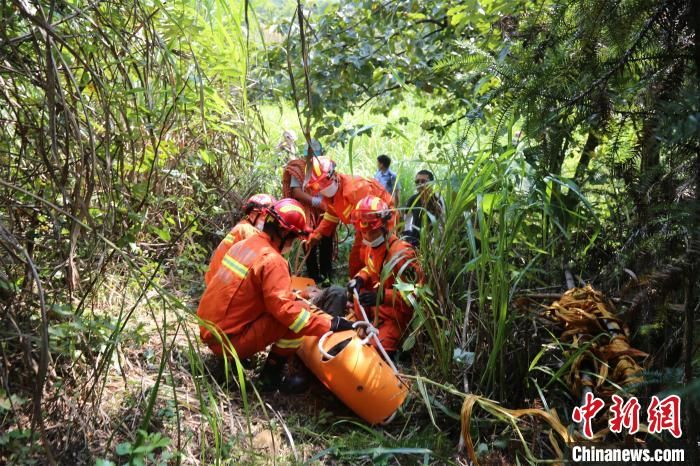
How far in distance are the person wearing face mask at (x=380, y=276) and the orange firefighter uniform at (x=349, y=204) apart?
498mm

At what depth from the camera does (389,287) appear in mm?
4301

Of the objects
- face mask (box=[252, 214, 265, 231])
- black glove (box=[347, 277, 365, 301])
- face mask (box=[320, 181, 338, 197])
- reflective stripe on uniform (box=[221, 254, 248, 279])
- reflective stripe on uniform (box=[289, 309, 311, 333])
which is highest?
face mask (box=[320, 181, 338, 197])

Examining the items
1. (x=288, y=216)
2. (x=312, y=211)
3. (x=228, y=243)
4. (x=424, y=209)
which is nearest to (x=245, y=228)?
(x=228, y=243)

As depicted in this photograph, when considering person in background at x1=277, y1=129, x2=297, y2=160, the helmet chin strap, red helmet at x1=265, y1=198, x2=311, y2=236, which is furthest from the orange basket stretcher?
person in background at x1=277, y1=129, x2=297, y2=160

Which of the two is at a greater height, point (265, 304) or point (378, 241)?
point (378, 241)

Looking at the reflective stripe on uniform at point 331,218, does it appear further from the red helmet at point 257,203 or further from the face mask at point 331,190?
the red helmet at point 257,203

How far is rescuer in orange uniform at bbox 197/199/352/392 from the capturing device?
3.39 meters

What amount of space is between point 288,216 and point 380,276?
0.78 metres

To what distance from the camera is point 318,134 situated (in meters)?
4.87

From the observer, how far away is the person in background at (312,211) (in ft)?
18.4

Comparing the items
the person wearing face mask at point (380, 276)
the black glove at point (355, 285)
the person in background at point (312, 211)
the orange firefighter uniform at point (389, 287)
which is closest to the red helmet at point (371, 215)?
the person wearing face mask at point (380, 276)

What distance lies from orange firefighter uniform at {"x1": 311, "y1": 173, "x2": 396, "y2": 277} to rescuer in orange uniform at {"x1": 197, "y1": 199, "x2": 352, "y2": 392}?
128 centimetres

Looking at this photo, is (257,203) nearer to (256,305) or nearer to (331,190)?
(331,190)

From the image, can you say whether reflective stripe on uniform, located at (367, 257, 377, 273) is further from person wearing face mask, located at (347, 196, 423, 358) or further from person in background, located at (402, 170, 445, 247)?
person in background, located at (402, 170, 445, 247)
